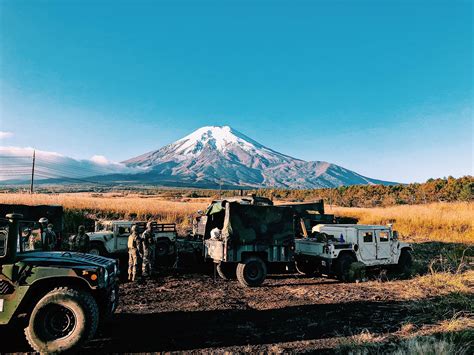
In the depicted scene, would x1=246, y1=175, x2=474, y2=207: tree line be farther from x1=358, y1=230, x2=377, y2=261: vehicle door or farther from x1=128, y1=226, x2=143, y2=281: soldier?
x1=128, y1=226, x2=143, y2=281: soldier

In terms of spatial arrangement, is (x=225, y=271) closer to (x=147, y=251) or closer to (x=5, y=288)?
(x=147, y=251)

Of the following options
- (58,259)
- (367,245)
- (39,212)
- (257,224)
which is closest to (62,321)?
(58,259)

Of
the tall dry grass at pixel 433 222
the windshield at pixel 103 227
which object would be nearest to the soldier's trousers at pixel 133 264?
the windshield at pixel 103 227

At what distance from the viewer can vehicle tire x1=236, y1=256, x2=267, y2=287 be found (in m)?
10.8

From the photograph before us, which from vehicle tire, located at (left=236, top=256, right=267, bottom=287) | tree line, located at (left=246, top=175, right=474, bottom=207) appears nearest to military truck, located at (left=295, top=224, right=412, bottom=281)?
vehicle tire, located at (left=236, top=256, right=267, bottom=287)

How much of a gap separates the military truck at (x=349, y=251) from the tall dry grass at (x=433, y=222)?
9.54 meters

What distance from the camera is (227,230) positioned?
10.8 meters

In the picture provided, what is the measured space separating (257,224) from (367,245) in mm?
4020

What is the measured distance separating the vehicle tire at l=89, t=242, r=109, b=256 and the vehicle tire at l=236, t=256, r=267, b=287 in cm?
646

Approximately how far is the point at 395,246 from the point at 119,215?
19496 mm

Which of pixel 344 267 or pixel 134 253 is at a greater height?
pixel 134 253

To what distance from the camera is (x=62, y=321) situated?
5.63 m

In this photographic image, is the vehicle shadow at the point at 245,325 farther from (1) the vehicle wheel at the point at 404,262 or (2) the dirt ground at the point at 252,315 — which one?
(1) the vehicle wheel at the point at 404,262

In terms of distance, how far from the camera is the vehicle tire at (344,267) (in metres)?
11.5
